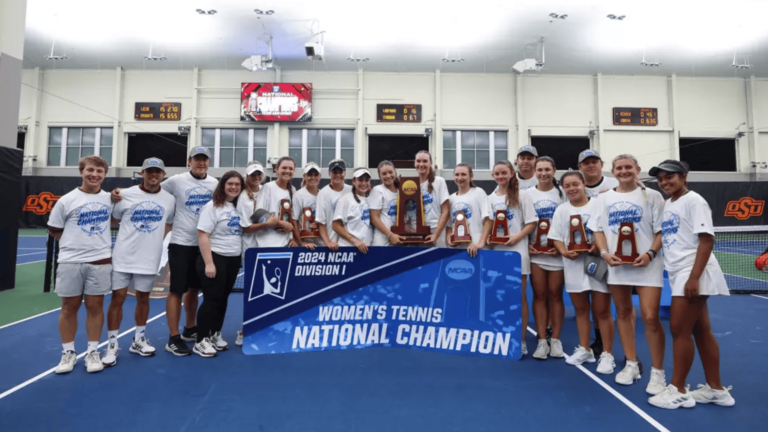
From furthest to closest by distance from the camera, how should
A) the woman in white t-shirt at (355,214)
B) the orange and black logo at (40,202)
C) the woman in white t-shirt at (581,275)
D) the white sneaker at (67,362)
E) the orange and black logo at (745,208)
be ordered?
1. the orange and black logo at (40,202)
2. the orange and black logo at (745,208)
3. the woman in white t-shirt at (355,214)
4. the woman in white t-shirt at (581,275)
5. the white sneaker at (67,362)

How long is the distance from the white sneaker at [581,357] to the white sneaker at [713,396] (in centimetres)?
83

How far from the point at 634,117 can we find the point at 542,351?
1931 cm

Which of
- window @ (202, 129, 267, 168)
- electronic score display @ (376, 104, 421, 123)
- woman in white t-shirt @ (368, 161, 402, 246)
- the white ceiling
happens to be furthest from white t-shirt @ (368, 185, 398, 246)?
window @ (202, 129, 267, 168)

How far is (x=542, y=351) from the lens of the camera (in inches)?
146

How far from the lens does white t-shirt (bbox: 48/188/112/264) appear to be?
3.31m

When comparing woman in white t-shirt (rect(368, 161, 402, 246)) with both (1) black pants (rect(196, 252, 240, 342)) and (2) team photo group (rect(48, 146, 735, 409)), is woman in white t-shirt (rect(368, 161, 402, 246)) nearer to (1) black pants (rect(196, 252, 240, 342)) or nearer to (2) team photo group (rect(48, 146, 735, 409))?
(2) team photo group (rect(48, 146, 735, 409))

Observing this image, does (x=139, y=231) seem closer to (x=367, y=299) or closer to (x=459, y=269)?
(x=367, y=299)

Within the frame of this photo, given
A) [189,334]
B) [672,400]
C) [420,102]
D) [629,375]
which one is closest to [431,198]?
[629,375]

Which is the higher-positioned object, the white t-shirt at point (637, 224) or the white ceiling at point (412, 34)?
the white ceiling at point (412, 34)

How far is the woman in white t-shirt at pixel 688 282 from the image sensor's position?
2634mm

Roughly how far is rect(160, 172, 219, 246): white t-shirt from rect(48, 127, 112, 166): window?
18.6 meters

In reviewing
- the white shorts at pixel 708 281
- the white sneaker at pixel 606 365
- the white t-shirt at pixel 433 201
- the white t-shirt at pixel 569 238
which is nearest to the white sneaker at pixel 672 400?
the white sneaker at pixel 606 365

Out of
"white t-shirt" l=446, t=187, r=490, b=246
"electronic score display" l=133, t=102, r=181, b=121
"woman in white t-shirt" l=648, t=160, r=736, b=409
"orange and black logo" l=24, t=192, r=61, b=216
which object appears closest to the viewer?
"woman in white t-shirt" l=648, t=160, r=736, b=409

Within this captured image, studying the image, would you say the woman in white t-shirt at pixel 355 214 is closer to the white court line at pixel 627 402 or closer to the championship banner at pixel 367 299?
the championship banner at pixel 367 299
